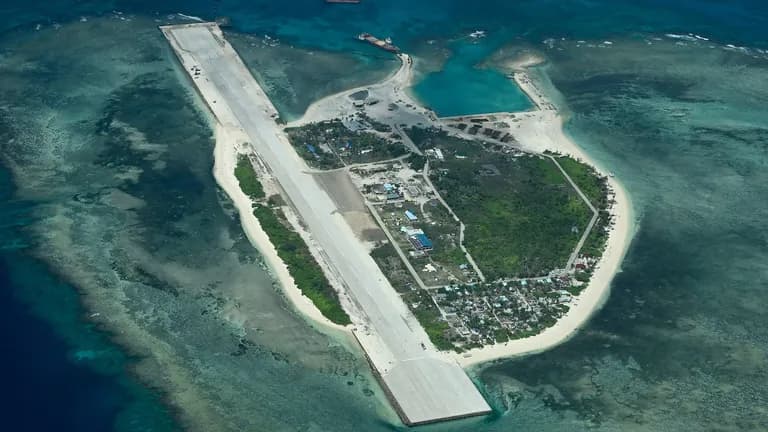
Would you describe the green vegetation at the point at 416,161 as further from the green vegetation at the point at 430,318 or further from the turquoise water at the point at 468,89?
the green vegetation at the point at 430,318

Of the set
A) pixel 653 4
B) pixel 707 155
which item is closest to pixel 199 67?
pixel 707 155

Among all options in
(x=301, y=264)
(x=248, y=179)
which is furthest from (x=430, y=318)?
(x=248, y=179)

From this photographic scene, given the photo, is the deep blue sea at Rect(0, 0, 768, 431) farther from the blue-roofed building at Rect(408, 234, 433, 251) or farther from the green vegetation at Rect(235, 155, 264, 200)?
the blue-roofed building at Rect(408, 234, 433, 251)

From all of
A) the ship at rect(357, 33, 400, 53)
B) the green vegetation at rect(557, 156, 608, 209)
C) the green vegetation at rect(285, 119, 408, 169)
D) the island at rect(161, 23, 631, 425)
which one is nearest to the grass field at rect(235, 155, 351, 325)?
the island at rect(161, 23, 631, 425)

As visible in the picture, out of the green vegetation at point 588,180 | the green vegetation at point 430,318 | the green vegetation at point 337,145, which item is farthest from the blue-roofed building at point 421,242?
the green vegetation at point 588,180

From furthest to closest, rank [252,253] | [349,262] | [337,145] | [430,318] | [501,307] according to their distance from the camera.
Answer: [337,145], [252,253], [349,262], [501,307], [430,318]

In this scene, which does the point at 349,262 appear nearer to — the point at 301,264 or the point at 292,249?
the point at 301,264
